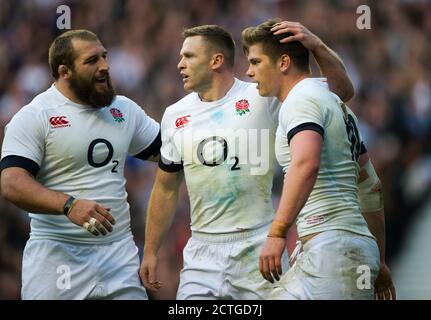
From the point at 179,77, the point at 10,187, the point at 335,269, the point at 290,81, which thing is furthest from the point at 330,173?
the point at 179,77

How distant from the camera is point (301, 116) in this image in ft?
24.0

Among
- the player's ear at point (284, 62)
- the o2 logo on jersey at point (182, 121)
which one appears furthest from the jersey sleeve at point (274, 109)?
the player's ear at point (284, 62)

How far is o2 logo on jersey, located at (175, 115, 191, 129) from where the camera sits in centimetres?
877

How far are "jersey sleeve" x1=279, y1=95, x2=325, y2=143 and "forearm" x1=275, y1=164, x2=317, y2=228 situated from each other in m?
0.27

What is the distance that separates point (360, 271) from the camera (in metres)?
7.45

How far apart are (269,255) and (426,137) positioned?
696 centimetres

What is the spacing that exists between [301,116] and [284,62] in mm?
639

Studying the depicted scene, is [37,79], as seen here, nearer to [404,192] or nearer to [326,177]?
[404,192]

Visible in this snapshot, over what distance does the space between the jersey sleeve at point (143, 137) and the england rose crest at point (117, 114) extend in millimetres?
155

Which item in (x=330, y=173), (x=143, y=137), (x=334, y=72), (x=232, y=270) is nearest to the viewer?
(x=330, y=173)

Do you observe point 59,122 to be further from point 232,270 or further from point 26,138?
point 232,270

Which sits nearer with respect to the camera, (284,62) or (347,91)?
(284,62)

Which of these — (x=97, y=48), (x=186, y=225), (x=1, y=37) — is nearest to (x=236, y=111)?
(x=97, y=48)

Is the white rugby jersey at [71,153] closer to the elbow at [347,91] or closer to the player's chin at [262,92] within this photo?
the player's chin at [262,92]
